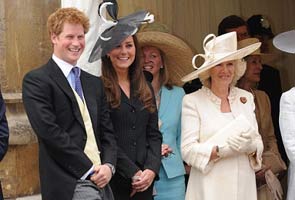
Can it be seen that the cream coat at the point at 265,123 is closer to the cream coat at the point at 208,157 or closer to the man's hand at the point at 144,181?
the cream coat at the point at 208,157

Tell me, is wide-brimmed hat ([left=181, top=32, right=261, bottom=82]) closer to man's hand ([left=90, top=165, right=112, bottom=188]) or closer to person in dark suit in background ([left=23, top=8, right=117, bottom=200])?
person in dark suit in background ([left=23, top=8, right=117, bottom=200])

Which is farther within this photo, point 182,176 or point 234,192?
point 182,176

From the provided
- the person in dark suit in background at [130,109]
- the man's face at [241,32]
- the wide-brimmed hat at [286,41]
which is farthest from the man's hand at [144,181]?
the man's face at [241,32]

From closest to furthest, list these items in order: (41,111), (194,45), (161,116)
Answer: (41,111), (161,116), (194,45)

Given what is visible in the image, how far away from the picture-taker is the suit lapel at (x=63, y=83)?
10.0ft

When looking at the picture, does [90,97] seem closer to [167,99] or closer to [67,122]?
[67,122]

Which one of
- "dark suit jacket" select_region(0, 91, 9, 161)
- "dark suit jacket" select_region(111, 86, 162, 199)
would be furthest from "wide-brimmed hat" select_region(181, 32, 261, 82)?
"dark suit jacket" select_region(0, 91, 9, 161)

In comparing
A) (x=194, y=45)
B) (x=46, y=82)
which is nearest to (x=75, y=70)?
(x=46, y=82)

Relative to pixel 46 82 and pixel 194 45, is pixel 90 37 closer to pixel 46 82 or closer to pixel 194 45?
pixel 46 82

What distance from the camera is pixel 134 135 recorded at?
11.5 feet

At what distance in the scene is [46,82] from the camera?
3.02 metres

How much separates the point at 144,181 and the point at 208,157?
1.47 ft

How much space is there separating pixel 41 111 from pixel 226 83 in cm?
133

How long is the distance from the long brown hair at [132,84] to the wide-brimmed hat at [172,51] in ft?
1.66
